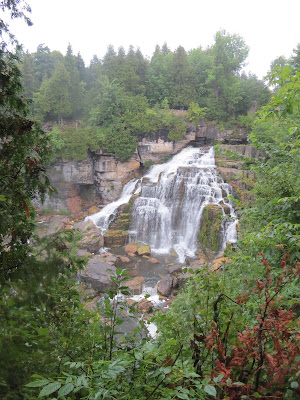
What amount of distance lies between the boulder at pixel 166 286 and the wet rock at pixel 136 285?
985mm

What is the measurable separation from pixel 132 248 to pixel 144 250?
3.25 feet

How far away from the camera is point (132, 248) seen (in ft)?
58.4

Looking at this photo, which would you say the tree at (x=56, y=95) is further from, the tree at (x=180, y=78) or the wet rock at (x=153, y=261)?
the wet rock at (x=153, y=261)

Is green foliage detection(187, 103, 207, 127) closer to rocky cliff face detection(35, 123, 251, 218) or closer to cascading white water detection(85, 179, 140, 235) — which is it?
rocky cliff face detection(35, 123, 251, 218)

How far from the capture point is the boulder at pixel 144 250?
56.1 ft

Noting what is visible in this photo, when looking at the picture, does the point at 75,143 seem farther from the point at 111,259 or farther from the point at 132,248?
the point at 111,259

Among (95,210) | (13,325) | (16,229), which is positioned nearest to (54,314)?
(13,325)

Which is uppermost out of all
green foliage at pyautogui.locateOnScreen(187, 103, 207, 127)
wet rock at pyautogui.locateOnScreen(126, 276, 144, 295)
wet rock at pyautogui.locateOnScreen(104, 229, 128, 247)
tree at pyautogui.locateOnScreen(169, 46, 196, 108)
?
tree at pyautogui.locateOnScreen(169, 46, 196, 108)

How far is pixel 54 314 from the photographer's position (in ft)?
8.78

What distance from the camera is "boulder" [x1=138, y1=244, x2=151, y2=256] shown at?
674 inches

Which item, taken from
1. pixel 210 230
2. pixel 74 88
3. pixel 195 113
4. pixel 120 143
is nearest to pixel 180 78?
pixel 195 113

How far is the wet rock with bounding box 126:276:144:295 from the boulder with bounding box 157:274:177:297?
38.8 inches

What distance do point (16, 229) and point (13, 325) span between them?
1.13 meters

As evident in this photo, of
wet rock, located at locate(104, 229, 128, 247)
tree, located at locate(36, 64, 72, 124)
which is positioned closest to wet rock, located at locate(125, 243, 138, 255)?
wet rock, located at locate(104, 229, 128, 247)
